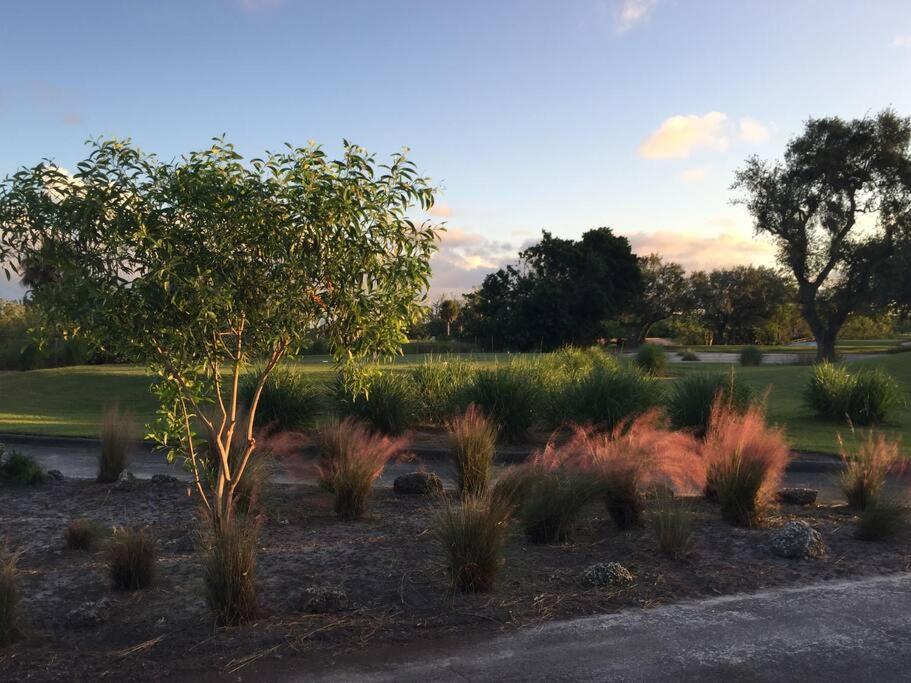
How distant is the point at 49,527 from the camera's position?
715 centimetres

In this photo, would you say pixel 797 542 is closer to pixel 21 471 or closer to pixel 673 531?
pixel 673 531

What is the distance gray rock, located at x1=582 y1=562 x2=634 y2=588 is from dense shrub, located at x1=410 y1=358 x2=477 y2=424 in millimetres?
7220

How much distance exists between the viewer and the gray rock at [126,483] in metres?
8.78

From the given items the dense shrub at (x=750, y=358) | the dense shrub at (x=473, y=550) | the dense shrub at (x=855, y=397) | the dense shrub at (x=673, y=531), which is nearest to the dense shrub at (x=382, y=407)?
the dense shrub at (x=673, y=531)

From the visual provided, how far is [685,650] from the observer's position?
4309mm

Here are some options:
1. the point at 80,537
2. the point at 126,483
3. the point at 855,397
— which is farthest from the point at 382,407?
the point at 855,397

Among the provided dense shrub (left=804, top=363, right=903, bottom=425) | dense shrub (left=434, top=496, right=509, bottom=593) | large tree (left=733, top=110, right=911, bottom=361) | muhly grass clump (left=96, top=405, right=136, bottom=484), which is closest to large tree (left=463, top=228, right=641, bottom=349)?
large tree (left=733, top=110, right=911, bottom=361)

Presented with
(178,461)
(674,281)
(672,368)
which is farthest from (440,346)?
(674,281)

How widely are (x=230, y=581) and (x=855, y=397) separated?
1318cm

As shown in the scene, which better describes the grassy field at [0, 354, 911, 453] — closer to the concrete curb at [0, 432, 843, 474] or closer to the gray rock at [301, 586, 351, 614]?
the concrete curb at [0, 432, 843, 474]

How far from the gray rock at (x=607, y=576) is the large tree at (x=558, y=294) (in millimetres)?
43788

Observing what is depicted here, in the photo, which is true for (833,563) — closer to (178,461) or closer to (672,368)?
(178,461)

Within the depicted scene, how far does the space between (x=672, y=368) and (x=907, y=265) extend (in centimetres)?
1175

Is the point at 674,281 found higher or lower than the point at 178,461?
higher
